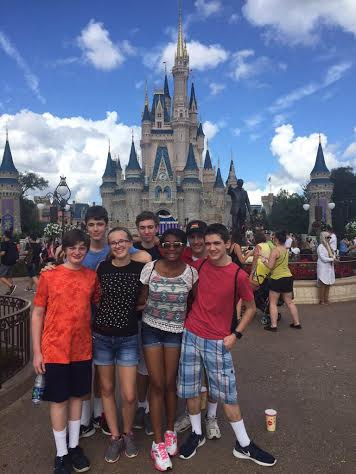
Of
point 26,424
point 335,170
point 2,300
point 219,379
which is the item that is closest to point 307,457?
point 219,379

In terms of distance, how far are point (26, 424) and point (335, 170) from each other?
68.5 metres

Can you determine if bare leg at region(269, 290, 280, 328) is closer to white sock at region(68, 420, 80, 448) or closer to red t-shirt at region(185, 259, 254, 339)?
red t-shirt at region(185, 259, 254, 339)

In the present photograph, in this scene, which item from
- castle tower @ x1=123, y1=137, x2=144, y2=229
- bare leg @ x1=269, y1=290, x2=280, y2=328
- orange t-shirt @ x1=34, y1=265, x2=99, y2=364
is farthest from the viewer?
castle tower @ x1=123, y1=137, x2=144, y2=229

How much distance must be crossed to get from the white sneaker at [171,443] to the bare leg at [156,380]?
74 millimetres

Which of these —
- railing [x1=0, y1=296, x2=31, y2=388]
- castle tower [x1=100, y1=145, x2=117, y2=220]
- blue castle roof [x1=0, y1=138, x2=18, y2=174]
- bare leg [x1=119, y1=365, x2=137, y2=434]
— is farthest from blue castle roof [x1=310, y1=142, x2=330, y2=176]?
bare leg [x1=119, y1=365, x2=137, y2=434]

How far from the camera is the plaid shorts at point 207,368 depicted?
306cm

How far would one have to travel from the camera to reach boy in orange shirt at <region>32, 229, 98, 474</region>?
114 inches

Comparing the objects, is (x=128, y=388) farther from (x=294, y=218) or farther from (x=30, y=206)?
(x=30, y=206)

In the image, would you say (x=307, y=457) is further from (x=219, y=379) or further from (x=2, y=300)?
(x=2, y=300)

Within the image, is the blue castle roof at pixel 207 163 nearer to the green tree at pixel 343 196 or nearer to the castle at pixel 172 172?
the castle at pixel 172 172

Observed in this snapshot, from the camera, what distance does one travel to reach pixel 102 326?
3.10 meters

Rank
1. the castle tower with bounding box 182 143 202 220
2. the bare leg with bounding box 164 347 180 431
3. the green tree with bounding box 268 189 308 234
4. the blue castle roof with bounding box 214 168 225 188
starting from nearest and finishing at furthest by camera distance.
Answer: the bare leg with bounding box 164 347 180 431 < the green tree with bounding box 268 189 308 234 < the castle tower with bounding box 182 143 202 220 < the blue castle roof with bounding box 214 168 225 188

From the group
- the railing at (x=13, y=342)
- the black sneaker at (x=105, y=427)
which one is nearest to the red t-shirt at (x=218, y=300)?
the black sneaker at (x=105, y=427)

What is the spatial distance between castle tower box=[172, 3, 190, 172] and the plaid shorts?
218 ft
